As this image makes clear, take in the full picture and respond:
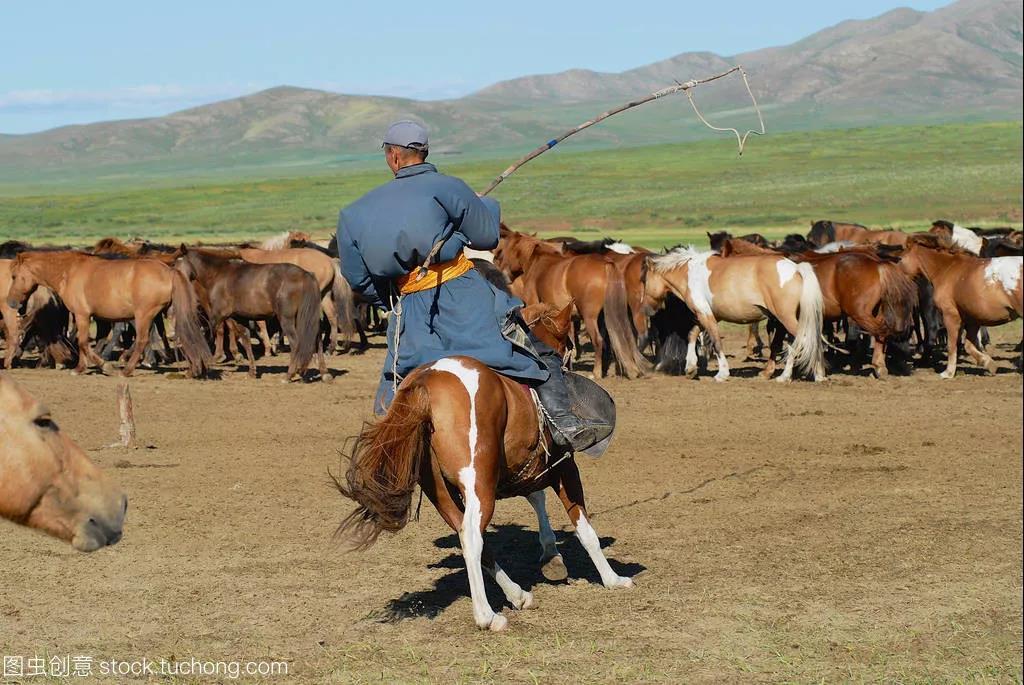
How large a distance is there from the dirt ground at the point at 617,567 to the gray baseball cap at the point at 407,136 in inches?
87.8

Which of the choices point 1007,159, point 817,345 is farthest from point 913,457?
point 1007,159

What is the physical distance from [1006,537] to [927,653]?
250cm

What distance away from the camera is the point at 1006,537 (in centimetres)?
761

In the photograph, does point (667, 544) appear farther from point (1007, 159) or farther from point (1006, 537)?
point (1007, 159)

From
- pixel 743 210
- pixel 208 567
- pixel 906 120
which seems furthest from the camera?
pixel 906 120

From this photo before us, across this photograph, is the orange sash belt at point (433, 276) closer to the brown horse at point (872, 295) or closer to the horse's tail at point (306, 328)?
the horse's tail at point (306, 328)

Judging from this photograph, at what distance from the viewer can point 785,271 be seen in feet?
50.0

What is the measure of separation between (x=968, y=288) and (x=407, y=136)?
1144cm

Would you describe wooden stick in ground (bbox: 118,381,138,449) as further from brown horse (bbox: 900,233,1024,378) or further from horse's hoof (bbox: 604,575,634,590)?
brown horse (bbox: 900,233,1024,378)

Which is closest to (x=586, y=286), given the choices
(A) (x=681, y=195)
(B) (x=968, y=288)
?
(B) (x=968, y=288)

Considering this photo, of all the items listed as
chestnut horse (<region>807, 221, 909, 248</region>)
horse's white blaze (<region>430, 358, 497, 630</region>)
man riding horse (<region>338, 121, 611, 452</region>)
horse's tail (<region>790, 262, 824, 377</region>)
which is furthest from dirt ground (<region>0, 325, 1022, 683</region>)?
chestnut horse (<region>807, 221, 909, 248</region>)

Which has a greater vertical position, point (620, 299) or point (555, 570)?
point (555, 570)

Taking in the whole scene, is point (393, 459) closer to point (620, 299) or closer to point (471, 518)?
point (471, 518)

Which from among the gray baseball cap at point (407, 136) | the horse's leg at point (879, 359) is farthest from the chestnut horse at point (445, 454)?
the horse's leg at point (879, 359)
